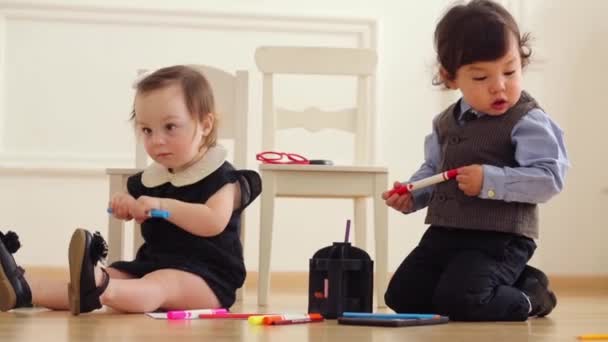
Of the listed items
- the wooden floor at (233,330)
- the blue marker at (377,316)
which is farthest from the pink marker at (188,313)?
the blue marker at (377,316)

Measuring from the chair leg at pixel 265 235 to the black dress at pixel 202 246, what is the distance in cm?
30

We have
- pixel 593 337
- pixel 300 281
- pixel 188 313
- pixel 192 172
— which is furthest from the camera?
pixel 300 281

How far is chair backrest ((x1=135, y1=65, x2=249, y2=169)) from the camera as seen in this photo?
238 centimetres

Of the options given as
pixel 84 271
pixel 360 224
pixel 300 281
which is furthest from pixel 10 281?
pixel 300 281

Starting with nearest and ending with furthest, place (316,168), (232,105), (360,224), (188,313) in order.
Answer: (188,313), (316,168), (232,105), (360,224)

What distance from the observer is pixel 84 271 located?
1605 millimetres

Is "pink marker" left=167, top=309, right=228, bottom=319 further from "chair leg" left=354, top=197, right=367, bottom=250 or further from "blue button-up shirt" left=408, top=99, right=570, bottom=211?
"chair leg" left=354, top=197, right=367, bottom=250

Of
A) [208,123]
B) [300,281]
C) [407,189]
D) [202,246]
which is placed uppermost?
[208,123]

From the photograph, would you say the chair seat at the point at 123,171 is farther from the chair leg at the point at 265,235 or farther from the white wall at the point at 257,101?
the white wall at the point at 257,101

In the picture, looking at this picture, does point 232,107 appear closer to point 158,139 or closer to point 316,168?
point 316,168

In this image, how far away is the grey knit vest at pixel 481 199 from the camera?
1773 millimetres

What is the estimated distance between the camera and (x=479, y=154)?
5.94 feet

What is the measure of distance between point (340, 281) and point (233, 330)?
0.87 ft

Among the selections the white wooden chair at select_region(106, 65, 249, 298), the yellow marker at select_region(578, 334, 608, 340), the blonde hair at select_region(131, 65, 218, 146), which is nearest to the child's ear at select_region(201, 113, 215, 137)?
the blonde hair at select_region(131, 65, 218, 146)
